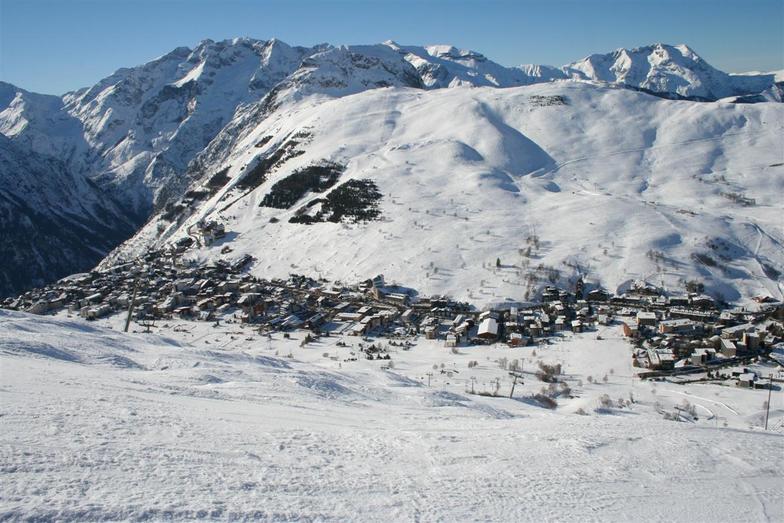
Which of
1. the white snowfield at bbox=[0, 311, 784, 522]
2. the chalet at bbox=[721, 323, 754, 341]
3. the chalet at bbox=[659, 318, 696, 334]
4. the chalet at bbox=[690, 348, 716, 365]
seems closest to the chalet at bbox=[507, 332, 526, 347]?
the chalet at bbox=[659, 318, 696, 334]

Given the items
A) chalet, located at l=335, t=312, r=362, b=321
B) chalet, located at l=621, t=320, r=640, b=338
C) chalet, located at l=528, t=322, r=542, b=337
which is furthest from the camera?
chalet, located at l=335, t=312, r=362, b=321

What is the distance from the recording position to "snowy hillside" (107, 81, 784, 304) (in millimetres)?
47094

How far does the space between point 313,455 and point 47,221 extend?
450 ft

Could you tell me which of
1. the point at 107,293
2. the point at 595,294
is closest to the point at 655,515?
the point at 595,294

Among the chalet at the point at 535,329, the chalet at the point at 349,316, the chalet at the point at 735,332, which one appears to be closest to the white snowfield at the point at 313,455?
the chalet at the point at 535,329

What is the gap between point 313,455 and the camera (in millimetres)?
8672

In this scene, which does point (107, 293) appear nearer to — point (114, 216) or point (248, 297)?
point (248, 297)

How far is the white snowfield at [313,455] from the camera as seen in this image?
22.3 ft

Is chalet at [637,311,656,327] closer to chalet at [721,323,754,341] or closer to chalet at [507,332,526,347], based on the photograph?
chalet at [721,323,754,341]

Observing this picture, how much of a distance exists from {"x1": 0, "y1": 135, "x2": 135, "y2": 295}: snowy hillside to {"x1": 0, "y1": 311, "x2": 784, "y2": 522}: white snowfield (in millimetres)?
100862

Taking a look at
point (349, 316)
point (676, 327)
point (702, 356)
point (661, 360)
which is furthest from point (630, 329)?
point (349, 316)

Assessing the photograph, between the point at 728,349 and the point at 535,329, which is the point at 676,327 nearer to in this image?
the point at 728,349

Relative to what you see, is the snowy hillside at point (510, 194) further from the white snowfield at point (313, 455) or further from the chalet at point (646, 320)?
the white snowfield at point (313, 455)

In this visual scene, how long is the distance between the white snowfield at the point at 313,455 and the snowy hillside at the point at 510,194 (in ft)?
103
